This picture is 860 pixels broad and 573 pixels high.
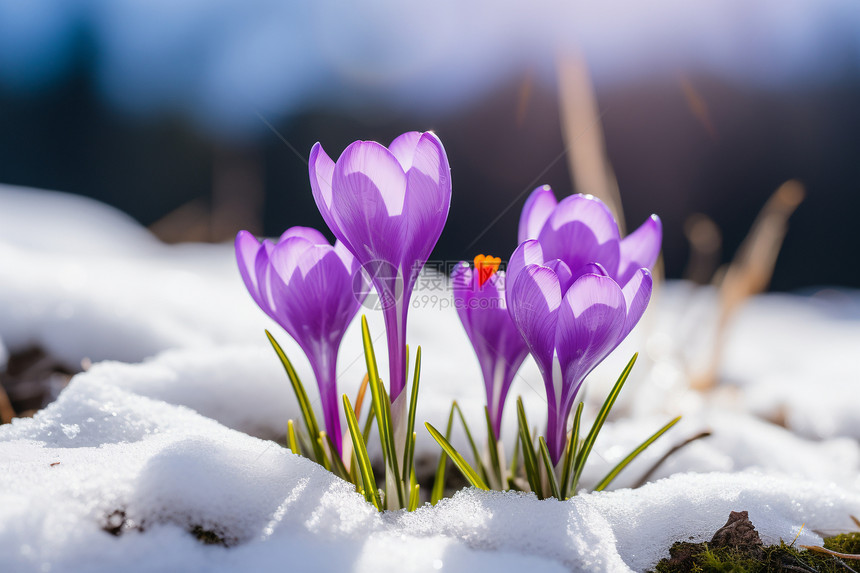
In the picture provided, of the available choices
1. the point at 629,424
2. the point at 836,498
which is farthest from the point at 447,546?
the point at 629,424

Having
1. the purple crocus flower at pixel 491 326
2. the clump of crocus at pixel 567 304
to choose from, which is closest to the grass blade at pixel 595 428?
the clump of crocus at pixel 567 304

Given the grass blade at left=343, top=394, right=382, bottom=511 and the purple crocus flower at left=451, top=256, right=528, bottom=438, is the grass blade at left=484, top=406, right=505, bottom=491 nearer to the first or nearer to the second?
the purple crocus flower at left=451, top=256, right=528, bottom=438

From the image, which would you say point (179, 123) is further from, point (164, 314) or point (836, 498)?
point (836, 498)

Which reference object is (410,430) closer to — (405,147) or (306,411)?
(306,411)

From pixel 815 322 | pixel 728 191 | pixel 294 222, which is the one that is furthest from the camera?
pixel 294 222

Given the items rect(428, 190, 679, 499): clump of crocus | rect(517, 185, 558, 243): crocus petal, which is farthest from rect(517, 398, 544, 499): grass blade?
rect(517, 185, 558, 243): crocus petal

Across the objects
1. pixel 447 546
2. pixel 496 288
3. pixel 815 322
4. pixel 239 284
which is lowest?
pixel 815 322
